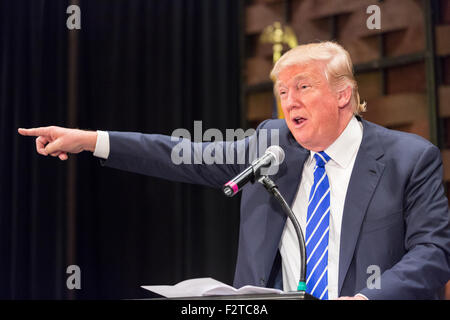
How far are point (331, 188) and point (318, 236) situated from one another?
0.52ft

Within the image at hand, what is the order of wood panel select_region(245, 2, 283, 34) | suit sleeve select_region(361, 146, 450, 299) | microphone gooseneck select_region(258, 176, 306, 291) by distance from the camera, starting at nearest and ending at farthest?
microphone gooseneck select_region(258, 176, 306, 291) → suit sleeve select_region(361, 146, 450, 299) → wood panel select_region(245, 2, 283, 34)

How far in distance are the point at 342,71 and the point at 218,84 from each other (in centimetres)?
163

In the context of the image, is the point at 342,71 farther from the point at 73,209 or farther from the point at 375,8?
the point at 73,209

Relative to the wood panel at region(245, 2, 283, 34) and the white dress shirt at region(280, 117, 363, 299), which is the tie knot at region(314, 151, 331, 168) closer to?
the white dress shirt at region(280, 117, 363, 299)

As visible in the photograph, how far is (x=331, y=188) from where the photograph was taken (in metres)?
1.91

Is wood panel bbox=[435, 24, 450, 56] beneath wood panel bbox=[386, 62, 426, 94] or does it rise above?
above

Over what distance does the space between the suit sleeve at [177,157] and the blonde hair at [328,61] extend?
0.30 meters

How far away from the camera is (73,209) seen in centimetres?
327

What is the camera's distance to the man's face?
1931 mm

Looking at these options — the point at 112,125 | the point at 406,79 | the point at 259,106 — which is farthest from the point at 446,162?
Result: the point at 112,125

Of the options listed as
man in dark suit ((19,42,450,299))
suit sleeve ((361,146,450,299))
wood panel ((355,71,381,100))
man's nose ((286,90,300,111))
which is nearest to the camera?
suit sleeve ((361,146,450,299))

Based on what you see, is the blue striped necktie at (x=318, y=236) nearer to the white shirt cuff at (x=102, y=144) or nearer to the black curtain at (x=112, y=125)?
the white shirt cuff at (x=102, y=144)

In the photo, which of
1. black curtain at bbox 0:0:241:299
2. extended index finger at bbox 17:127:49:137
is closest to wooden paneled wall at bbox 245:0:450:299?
black curtain at bbox 0:0:241:299

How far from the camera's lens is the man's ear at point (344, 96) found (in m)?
2.02
